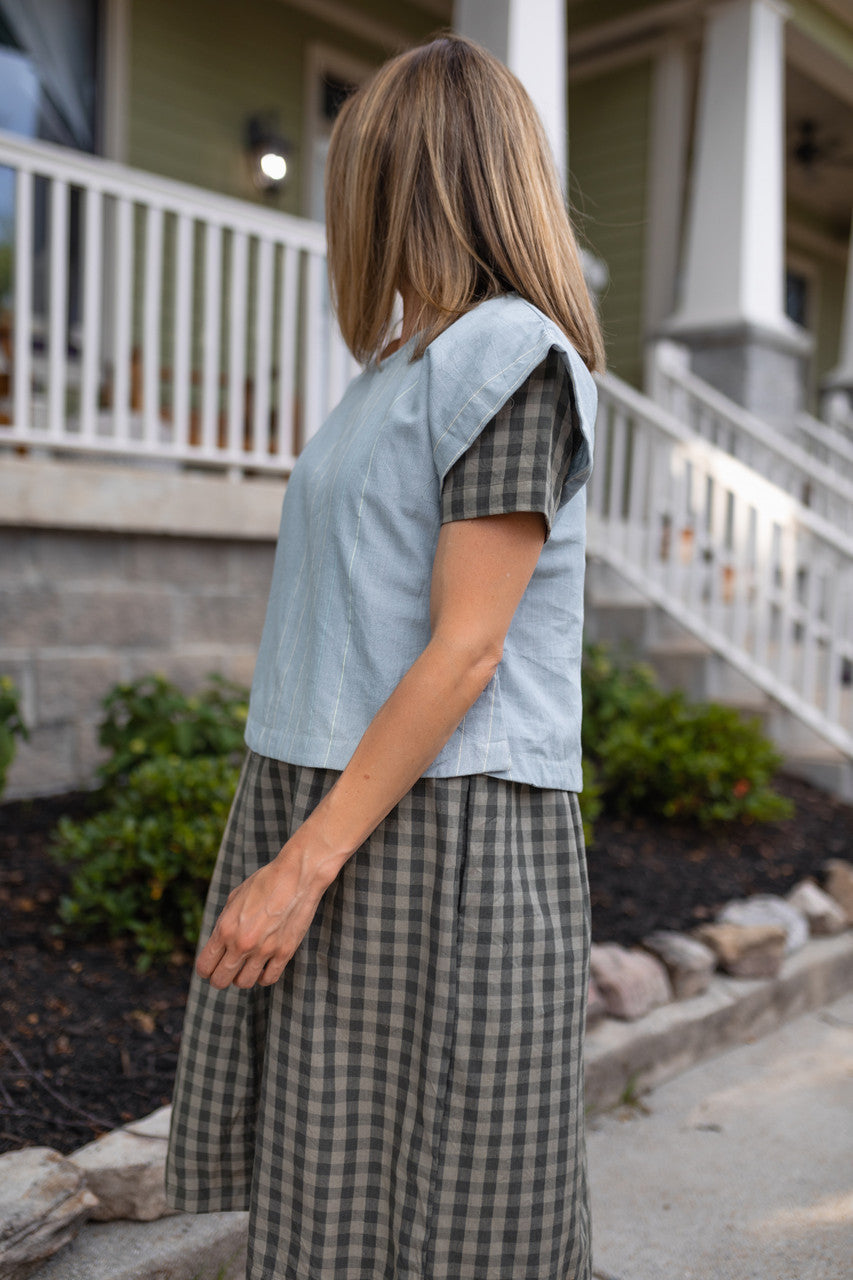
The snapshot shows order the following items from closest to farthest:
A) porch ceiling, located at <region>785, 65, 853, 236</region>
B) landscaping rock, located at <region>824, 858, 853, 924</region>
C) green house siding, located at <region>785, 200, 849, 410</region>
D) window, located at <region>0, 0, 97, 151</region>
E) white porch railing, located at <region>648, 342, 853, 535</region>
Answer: landscaping rock, located at <region>824, 858, 853, 924</region> < window, located at <region>0, 0, 97, 151</region> < white porch railing, located at <region>648, 342, 853, 535</region> < porch ceiling, located at <region>785, 65, 853, 236</region> < green house siding, located at <region>785, 200, 849, 410</region>

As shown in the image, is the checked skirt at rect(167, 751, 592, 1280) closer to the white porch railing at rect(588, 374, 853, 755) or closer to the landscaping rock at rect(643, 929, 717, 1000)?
the landscaping rock at rect(643, 929, 717, 1000)

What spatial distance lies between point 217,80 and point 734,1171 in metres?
6.44

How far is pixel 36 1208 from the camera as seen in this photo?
1582mm

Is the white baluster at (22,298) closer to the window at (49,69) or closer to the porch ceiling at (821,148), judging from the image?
the window at (49,69)

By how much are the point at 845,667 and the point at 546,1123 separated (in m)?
5.50

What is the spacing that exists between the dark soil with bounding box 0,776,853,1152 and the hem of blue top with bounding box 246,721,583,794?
4.18 feet

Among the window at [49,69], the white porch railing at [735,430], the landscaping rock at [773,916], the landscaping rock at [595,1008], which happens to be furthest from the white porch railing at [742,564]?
the window at [49,69]

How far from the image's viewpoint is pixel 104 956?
8.68 feet

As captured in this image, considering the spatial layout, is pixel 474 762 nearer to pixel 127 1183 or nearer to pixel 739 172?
pixel 127 1183

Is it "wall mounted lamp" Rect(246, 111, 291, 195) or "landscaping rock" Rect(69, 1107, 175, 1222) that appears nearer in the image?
"landscaping rock" Rect(69, 1107, 175, 1222)

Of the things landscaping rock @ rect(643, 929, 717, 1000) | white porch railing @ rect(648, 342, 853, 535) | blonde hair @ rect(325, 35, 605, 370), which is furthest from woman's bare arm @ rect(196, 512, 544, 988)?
white porch railing @ rect(648, 342, 853, 535)

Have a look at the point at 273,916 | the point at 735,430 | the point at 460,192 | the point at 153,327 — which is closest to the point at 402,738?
the point at 273,916

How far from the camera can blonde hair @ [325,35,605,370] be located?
1.09 metres

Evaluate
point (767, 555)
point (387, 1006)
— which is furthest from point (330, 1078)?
point (767, 555)
